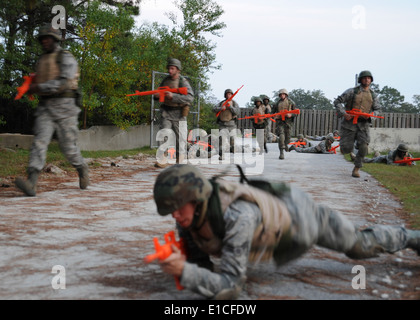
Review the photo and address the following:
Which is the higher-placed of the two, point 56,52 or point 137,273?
point 56,52

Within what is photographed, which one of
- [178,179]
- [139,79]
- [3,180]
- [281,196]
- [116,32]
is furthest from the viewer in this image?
[139,79]

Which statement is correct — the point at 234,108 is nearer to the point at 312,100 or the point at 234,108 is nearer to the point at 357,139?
the point at 357,139

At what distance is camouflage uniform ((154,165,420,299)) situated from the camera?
7.43 feet

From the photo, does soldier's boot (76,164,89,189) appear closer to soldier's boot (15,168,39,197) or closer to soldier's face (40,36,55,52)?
soldier's boot (15,168,39,197)

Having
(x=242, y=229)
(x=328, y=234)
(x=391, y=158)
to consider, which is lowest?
(x=391, y=158)

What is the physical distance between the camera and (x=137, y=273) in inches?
113

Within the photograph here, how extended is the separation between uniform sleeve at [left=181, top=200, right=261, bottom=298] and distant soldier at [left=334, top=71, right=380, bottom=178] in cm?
683

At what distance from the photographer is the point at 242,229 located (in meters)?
2.29

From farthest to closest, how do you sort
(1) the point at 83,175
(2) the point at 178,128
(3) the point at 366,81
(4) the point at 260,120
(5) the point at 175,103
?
(4) the point at 260,120
(2) the point at 178,128
(5) the point at 175,103
(3) the point at 366,81
(1) the point at 83,175

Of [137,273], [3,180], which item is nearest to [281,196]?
[137,273]

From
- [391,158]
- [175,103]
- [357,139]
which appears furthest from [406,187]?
[391,158]

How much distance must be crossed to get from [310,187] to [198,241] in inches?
195

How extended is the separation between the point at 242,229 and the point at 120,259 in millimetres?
1223
